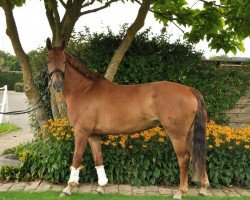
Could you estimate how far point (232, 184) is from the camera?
6.04 meters

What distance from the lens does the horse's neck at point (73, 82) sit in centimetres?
539

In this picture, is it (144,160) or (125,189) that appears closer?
(125,189)

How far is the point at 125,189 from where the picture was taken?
5688 millimetres

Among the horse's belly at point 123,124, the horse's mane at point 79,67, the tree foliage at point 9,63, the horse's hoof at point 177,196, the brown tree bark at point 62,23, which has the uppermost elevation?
the tree foliage at point 9,63

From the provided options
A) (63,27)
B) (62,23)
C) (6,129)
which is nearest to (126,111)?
(63,27)

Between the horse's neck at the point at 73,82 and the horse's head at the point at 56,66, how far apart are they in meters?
0.35

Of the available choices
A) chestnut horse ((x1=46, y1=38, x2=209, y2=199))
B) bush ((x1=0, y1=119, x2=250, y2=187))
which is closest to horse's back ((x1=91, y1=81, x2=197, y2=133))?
chestnut horse ((x1=46, y1=38, x2=209, y2=199))

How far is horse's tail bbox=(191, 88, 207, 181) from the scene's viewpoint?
5.04m

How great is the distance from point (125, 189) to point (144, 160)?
23.1 inches

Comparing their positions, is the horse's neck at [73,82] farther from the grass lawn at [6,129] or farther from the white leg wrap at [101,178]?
the grass lawn at [6,129]

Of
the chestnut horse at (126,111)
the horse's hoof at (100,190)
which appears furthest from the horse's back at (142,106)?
the horse's hoof at (100,190)

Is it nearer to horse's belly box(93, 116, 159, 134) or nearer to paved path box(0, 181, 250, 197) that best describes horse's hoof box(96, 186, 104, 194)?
paved path box(0, 181, 250, 197)

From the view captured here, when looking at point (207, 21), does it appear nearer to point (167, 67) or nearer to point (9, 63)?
point (167, 67)

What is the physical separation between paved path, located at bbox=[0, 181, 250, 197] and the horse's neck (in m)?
1.50
